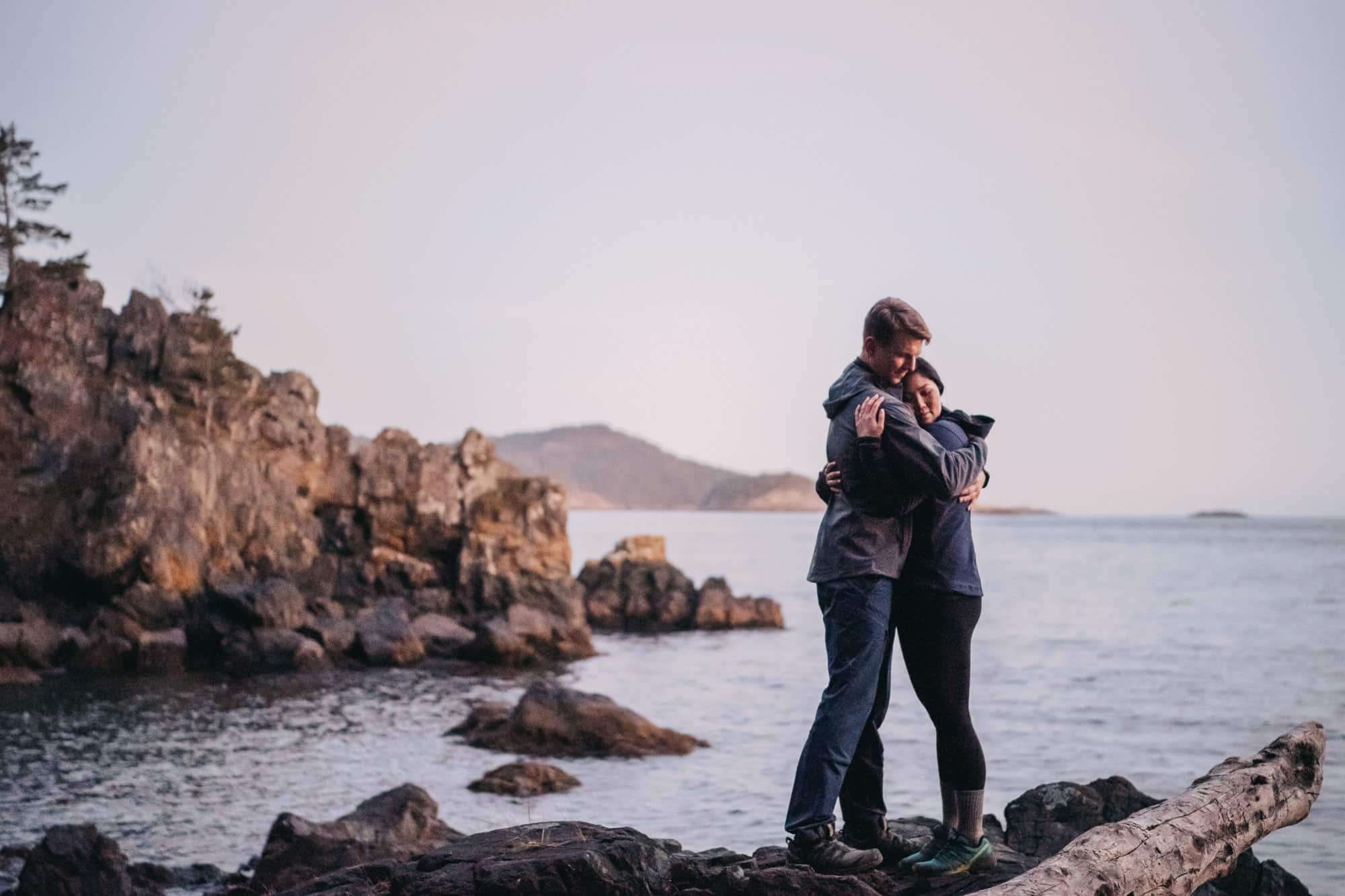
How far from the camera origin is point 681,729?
26953 mm

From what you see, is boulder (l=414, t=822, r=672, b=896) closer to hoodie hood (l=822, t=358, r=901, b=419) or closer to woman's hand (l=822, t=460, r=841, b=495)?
woman's hand (l=822, t=460, r=841, b=495)

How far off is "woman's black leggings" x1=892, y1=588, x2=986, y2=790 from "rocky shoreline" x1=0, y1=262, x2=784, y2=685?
29937 mm

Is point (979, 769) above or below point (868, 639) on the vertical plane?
below

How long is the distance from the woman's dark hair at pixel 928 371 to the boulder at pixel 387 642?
3210 centimetres

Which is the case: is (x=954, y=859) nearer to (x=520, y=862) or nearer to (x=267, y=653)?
(x=520, y=862)

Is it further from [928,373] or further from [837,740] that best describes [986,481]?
[837,740]

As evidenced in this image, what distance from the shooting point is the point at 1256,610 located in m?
61.8

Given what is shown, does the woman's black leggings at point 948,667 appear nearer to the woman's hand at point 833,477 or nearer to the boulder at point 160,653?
the woman's hand at point 833,477

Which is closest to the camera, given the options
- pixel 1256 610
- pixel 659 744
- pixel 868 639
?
pixel 868 639

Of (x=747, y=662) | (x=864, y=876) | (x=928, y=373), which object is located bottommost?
(x=747, y=662)

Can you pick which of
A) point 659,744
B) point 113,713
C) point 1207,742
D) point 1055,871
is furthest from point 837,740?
point 113,713

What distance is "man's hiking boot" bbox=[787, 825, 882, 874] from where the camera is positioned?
21.1ft

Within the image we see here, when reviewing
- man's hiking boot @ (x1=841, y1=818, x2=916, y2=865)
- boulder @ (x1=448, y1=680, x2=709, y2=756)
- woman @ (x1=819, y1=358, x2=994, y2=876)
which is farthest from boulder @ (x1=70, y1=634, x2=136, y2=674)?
woman @ (x1=819, y1=358, x2=994, y2=876)

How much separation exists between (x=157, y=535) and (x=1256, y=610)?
51613mm
